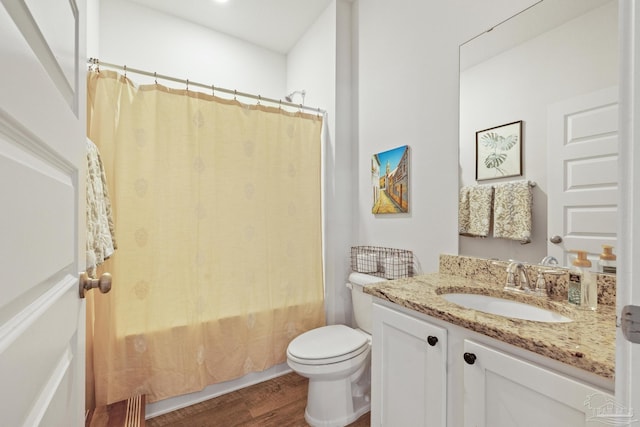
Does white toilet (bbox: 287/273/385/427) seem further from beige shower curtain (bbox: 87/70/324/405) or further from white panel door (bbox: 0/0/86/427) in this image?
white panel door (bbox: 0/0/86/427)

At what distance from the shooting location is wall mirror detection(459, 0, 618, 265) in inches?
38.9

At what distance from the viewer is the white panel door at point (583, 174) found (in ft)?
3.18

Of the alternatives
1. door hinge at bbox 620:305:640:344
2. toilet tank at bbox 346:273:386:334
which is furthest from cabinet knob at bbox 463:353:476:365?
toilet tank at bbox 346:273:386:334

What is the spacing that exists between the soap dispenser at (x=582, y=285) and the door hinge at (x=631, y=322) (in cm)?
64

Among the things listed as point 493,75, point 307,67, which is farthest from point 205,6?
point 493,75

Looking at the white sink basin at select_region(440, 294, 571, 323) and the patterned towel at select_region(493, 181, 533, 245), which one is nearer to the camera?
the white sink basin at select_region(440, 294, 571, 323)

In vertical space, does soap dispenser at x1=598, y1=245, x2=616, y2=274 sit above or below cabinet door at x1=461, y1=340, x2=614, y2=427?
above

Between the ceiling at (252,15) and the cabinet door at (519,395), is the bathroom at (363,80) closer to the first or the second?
the ceiling at (252,15)

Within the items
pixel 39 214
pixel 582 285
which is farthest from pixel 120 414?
pixel 582 285

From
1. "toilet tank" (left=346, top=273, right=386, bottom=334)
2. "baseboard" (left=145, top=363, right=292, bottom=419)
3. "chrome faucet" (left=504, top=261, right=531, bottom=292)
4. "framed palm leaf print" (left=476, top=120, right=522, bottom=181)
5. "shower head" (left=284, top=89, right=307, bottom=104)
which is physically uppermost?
"shower head" (left=284, top=89, right=307, bottom=104)

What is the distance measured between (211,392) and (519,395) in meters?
1.79

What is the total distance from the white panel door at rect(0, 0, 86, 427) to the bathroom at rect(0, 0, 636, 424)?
1433 millimetres

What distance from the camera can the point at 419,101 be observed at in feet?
5.48

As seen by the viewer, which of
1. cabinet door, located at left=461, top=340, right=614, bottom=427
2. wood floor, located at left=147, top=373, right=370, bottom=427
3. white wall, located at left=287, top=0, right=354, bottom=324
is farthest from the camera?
white wall, located at left=287, top=0, right=354, bottom=324
